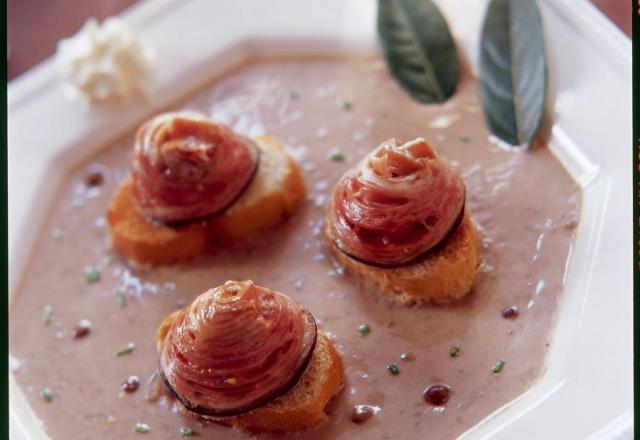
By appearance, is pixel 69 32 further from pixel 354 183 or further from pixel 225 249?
pixel 354 183

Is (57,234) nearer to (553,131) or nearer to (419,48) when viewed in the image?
(419,48)

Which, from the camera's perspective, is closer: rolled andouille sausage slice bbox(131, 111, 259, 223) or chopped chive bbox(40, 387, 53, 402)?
chopped chive bbox(40, 387, 53, 402)

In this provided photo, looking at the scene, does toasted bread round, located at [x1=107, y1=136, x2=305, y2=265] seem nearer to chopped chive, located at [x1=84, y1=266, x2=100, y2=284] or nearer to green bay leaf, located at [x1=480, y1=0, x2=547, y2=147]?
chopped chive, located at [x1=84, y1=266, x2=100, y2=284]

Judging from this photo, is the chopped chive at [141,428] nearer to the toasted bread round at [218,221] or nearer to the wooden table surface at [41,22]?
the toasted bread round at [218,221]

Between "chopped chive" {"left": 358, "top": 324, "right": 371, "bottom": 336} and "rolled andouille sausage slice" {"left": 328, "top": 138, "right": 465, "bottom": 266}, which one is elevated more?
"rolled andouille sausage slice" {"left": 328, "top": 138, "right": 465, "bottom": 266}

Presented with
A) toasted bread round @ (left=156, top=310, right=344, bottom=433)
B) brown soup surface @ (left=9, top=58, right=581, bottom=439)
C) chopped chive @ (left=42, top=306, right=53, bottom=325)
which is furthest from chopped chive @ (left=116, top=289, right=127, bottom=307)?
toasted bread round @ (left=156, top=310, right=344, bottom=433)

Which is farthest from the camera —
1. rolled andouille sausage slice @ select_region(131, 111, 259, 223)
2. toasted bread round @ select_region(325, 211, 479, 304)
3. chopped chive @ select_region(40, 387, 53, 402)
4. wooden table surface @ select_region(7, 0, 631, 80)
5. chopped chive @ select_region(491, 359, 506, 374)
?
wooden table surface @ select_region(7, 0, 631, 80)

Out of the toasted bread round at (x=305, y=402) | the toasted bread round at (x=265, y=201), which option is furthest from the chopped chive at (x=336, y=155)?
the toasted bread round at (x=305, y=402)

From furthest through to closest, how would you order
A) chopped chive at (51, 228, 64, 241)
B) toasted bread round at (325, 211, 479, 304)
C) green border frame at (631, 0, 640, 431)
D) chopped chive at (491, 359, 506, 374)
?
chopped chive at (51, 228, 64, 241) < toasted bread round at (325, 211, 479, 304) < chopped chive at (491, 359, 506, 374) < green border frame at (631, 0, 640, 431)

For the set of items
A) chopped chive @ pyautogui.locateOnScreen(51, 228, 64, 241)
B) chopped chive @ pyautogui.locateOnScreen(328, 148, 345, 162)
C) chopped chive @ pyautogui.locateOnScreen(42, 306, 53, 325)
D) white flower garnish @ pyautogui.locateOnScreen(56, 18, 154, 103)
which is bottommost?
chopped chive @ pyautogui.locateOnScreen(42, 306, 53, 325)
